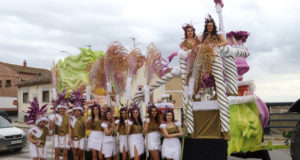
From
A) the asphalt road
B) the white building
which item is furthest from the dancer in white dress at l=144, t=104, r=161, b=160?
the white building

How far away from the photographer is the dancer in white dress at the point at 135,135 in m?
5.34

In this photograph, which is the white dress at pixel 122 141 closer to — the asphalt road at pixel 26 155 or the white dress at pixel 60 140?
the white dress at pixel 60 140

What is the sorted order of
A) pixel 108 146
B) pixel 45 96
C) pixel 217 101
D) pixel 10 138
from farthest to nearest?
pixel 45 96, pixel 10 138, pixel 108 146, pixel 217 101

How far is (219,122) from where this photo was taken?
4.97 m

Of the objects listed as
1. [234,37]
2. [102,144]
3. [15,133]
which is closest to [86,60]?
[15,133]

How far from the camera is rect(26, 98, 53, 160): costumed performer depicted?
5.88 metres

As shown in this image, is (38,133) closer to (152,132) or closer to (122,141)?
(122,141)

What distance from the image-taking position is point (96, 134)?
5.99 m

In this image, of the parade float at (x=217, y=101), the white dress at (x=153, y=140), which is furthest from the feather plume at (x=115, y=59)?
the white dress at (x=153, y=140)

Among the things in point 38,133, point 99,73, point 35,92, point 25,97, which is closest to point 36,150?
point 38,133

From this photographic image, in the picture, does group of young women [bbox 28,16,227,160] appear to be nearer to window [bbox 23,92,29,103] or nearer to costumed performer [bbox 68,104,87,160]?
costumed performer [bbox 68,104,87,160]

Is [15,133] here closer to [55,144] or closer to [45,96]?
[55,144]

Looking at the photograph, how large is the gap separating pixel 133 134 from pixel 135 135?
49mm

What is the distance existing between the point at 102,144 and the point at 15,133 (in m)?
5.32
